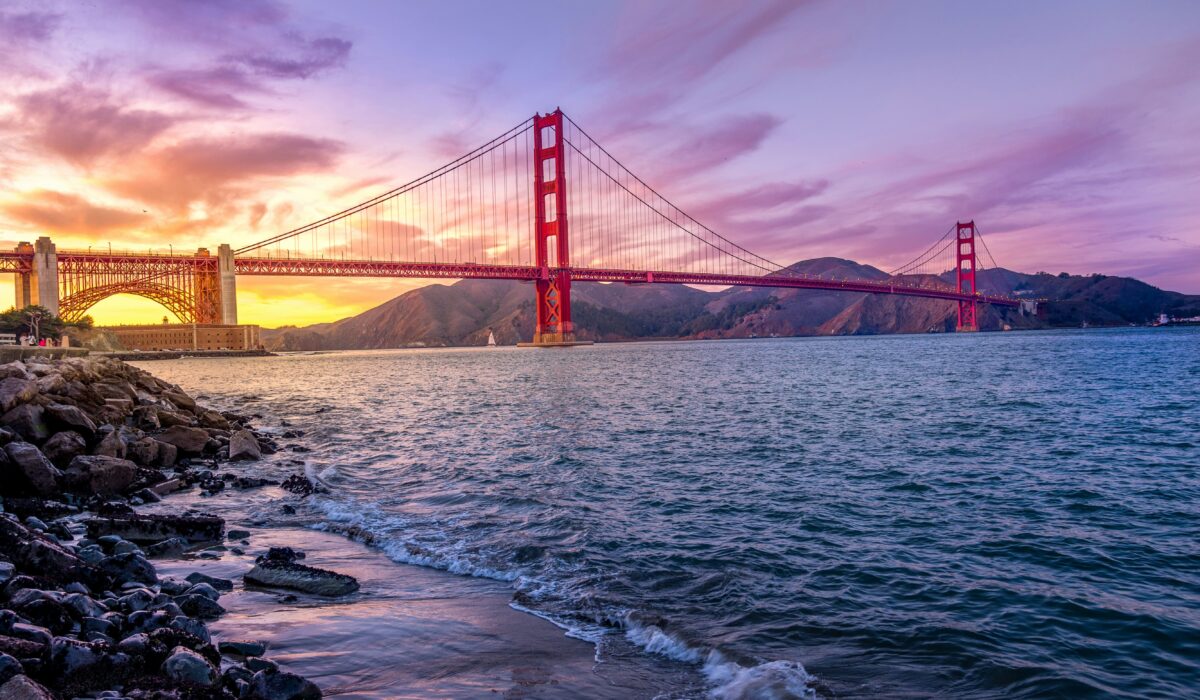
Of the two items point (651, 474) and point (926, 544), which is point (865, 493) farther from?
point (651, 474)

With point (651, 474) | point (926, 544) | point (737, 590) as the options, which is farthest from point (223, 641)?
point (651, 474)

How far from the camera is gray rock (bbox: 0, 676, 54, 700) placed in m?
3.10

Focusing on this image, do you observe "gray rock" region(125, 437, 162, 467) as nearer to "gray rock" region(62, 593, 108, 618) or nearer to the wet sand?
the wet sand

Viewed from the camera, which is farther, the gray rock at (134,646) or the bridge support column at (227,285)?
the bridge support column at (227,285)

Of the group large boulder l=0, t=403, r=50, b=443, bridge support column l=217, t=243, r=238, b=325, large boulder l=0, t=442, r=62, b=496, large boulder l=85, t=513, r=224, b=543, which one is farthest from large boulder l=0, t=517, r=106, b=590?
bridge support column l=217, t=243, r=238, b=325

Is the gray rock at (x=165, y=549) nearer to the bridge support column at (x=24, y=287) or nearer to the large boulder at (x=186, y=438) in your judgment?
the large boulder at (x=186, y=438)

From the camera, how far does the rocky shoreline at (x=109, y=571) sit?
375 centimetres

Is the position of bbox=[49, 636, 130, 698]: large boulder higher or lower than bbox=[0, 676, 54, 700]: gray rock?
lower

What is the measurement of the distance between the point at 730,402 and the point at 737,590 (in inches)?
691

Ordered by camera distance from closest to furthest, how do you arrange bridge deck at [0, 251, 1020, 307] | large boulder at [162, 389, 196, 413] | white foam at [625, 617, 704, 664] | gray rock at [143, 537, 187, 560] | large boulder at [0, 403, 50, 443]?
white foam at [625, 617, 704, 664] → gray rock at [143, 537, 187, 560] → large boulder at [0, 403, 50, 443] → large boulder at [162, 389, 196, 413] → bridge deck at [0, 251, 1020, 307]

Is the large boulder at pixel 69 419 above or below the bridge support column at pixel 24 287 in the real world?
below

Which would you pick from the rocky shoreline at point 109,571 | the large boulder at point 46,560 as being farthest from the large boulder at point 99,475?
the large boulder at point 46,560

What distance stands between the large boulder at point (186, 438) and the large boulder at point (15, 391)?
232 cm

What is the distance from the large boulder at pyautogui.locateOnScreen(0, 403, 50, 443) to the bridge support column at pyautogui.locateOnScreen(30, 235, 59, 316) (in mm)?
81179
